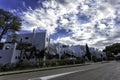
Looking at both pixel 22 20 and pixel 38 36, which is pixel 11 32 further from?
pixel 38 36

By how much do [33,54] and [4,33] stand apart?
343 inches

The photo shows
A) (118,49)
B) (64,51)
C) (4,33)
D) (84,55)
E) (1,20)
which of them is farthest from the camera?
(118,49)

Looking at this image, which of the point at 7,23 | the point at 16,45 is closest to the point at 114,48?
the point at 16,45

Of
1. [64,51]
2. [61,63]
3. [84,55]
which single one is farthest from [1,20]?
[84,55]

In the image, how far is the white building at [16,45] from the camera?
30.9 meters

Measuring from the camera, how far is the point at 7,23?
30312 millimetres

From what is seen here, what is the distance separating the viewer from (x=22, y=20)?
31.8 meters

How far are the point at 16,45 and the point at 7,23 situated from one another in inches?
280

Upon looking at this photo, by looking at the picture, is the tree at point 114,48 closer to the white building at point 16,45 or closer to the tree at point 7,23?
→ the white building at point 16,45

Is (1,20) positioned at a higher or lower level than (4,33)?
higher

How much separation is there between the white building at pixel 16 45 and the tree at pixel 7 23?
9.93 feet

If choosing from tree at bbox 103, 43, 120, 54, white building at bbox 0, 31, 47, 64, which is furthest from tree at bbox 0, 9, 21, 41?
tree at bbox 103, 43, 120, 54

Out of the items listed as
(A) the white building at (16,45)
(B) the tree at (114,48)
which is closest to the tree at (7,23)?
(A) the white building at (16,45)

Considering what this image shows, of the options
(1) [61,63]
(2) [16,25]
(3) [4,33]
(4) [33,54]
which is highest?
(2) [16,25]
